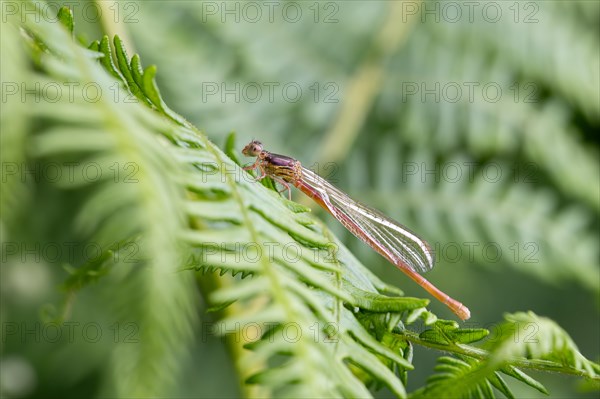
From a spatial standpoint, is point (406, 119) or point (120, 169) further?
point (406, 119)

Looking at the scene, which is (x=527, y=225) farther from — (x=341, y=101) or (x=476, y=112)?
(x=341, y=101)

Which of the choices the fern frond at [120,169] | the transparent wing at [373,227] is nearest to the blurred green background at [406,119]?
the transparent wing at [373,227]

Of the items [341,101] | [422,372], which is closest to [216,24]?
[341,101]

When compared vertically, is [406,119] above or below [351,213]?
above

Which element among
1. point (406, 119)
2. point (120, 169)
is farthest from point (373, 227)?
point (120, 169)

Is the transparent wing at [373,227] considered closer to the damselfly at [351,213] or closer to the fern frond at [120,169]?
the damselfly at [351,213]

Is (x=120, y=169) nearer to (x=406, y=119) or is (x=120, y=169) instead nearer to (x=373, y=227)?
(x=373, y=227)
